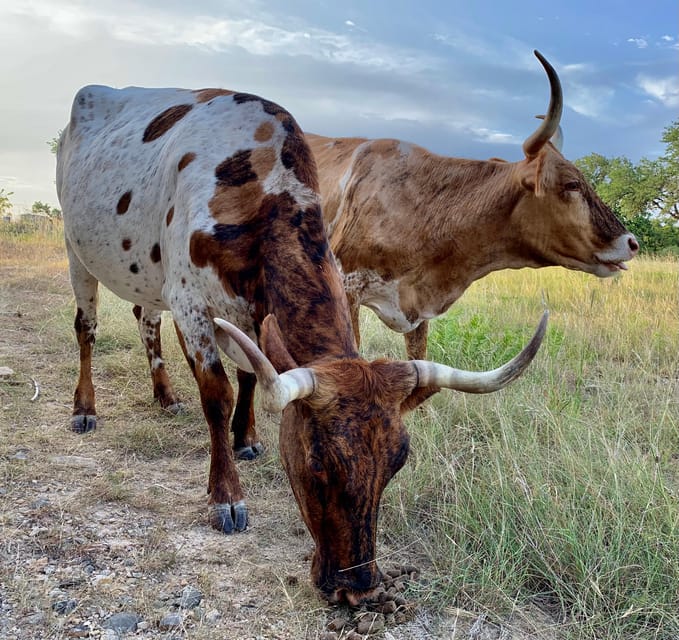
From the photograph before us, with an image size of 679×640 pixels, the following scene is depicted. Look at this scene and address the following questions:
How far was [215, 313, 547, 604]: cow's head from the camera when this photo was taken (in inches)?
98.0

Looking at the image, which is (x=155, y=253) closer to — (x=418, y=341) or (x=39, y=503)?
(x=39, y=503)

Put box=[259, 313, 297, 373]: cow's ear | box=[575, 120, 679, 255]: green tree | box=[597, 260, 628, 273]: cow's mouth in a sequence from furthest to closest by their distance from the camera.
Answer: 1. box=[575, 120, 679, 255]: green tree
2. box=[597, 260, 628, 273]: cow's mouth
3. box=[259, 313, 297, 373]: cow's ear

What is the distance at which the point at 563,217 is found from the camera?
476 cm

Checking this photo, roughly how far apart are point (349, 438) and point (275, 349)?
0.50m

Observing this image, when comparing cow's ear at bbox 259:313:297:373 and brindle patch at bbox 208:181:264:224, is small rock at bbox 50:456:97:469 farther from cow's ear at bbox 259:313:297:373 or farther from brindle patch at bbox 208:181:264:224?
cow's ear at bbox 259:313:297:373

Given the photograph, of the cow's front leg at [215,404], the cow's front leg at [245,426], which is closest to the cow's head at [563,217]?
the cow's front leg at [245,426]

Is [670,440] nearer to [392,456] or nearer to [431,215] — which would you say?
[431,215]

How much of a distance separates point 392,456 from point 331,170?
361 centimetres

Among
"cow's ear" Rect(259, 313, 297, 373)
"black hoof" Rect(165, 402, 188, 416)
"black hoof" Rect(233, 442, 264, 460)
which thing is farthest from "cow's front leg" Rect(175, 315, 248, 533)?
"black hoof" Rect(165, 402, 188, 416)

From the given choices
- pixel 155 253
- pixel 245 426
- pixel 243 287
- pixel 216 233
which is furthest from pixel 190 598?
pixel 155 253

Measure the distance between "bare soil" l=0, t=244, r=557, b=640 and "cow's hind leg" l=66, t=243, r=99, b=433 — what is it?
0.16 m

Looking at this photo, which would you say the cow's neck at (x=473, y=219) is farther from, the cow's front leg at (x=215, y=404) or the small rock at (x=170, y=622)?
the small rock at (x=170, y=622)

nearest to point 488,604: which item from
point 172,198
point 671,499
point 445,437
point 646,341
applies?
point 671,499

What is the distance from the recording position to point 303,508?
2.72 m
